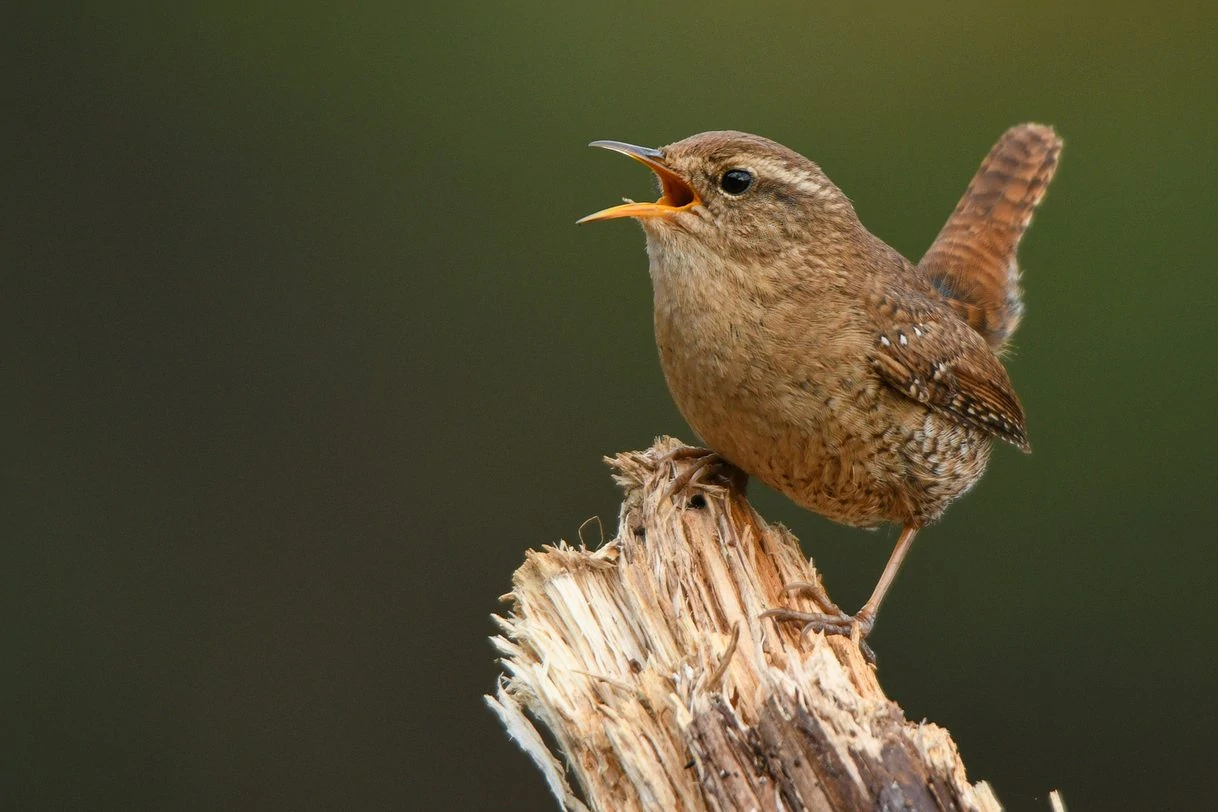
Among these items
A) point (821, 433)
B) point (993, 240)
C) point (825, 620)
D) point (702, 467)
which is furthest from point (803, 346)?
point (993, 240)

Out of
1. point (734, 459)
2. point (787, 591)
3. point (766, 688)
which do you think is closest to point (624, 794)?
point (766, 688)

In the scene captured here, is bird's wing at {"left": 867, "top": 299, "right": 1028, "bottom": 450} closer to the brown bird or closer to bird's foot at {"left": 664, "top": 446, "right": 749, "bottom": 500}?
the brown bird

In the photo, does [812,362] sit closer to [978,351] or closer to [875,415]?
[875,415]

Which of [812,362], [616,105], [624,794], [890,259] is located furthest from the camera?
[616,105]

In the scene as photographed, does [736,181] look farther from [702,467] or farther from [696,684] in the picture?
[696,684]

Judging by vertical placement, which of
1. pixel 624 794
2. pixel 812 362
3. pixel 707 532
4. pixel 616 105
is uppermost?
pixel 616 105

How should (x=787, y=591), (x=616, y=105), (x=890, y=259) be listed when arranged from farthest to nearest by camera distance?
(x=616, y=105) < (x=890, y=259) < (x=787, y=591)

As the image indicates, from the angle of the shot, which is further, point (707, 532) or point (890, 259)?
point (890, 259)

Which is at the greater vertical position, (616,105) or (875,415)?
(616,105)

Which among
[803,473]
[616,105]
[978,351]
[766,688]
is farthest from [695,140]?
[616,105]
